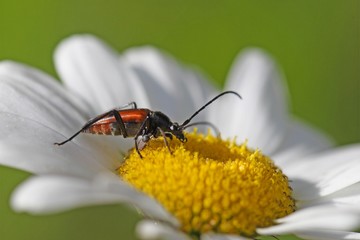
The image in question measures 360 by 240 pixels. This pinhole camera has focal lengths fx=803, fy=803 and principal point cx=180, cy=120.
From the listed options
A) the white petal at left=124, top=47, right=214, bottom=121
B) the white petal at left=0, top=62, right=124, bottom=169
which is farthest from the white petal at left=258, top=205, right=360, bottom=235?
the white petal at left=124, top=47, right=214, bottom=121

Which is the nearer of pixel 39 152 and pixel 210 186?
pixel 39 152

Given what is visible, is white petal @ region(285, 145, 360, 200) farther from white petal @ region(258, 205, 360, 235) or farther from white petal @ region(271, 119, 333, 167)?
white petal @ region(258, 205, 360, 235)

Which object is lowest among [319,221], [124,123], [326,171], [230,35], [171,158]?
[319,221]

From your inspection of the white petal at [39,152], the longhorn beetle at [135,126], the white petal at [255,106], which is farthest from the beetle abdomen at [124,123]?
the white petal at [255,106]

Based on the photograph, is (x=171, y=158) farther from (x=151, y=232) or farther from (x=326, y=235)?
(x=151, y=232)

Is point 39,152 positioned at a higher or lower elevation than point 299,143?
lower

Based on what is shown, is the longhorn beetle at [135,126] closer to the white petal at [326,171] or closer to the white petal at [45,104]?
the white petal at [45,104]

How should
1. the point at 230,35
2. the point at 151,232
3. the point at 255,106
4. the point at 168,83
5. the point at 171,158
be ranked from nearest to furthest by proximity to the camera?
the point at 151,232 < the point at 171,158 < the point at 168,83 < the point at 255,106 < the point at 230,35

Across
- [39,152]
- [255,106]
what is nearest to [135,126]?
[39,152]
